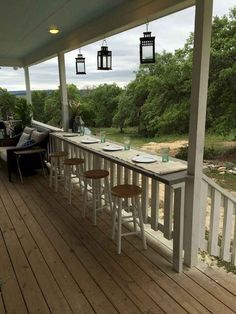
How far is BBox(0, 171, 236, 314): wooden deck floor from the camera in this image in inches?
A: 80.2

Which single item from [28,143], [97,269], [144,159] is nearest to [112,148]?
[144,159]

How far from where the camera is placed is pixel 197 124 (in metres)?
2.20

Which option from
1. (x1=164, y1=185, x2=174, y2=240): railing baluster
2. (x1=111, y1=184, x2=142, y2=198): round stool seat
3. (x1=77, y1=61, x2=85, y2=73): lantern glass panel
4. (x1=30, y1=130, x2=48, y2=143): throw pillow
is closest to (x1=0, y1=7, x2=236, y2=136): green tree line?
(x1=77, y1=61, x2=85, y2=73): lantern glass panel

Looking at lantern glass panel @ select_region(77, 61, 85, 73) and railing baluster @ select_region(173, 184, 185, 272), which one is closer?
railing baluster @ select_region(173, 184, 185, 272)

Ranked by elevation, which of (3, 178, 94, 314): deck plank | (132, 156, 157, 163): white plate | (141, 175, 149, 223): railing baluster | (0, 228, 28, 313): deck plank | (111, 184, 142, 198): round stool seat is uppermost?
(132, 156, 157, 163): white plate

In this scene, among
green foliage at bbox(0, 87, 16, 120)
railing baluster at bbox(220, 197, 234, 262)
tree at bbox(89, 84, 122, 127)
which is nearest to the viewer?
railing baluster at bbox(220, 197, 234, 262)

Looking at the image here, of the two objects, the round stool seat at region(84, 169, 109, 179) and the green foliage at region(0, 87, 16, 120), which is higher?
the green foliage at region(0, 87, 16, 120)

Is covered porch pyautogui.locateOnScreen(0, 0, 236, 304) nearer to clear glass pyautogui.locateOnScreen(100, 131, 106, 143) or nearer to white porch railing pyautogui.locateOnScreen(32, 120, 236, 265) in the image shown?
white porch railing pyautogui.locateOnScreen(32, 120, 236, 265)

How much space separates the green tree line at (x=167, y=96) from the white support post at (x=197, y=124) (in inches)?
61.8

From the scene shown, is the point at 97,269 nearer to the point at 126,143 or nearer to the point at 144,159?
the point at 144,159

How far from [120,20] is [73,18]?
0.86 metres

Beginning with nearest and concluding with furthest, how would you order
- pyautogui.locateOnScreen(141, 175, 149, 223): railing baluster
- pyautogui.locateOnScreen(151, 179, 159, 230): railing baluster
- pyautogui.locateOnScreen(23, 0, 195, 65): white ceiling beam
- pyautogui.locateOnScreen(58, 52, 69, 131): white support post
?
pyautogui.locateOnScreen(23, 0, 195, 65): white ceiling beam, pyautogui.locateOnScreen(151, 179, 159, 230): railing baluster, pyautogui.locateOnScreen(141, 175, 149, 223): railing baluster, pyautogui.locateOnScreen(58, 52, 69, 131): white support post

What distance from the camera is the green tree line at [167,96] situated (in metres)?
3.80

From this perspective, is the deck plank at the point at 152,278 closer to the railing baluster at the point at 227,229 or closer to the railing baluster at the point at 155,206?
the railing baluster at the point at 155,206
